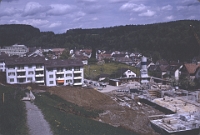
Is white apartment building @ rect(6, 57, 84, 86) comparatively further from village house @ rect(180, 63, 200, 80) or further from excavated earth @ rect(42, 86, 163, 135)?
village house @ rect(180, 63, 200, 80)

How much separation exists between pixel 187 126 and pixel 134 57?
160 ft

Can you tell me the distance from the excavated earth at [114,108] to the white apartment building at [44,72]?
5.29 meters

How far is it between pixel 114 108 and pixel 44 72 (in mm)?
12579

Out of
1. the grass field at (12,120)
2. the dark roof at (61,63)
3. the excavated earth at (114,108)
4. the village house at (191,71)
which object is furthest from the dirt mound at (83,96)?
the village house at (191,71)

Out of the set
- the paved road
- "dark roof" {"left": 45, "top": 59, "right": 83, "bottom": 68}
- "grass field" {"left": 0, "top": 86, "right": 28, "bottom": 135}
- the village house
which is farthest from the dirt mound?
the village house

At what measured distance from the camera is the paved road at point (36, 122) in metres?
9.81

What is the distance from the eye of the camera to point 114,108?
73.9ft

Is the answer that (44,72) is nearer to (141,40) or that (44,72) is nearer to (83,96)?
(83,96)

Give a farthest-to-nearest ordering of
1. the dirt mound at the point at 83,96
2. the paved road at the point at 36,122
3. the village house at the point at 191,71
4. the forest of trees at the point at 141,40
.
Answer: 1. the forest of trees at the point at 141,40
2. the village house at the point at 191,71
3. the dirt mound at the point at 83,96
4. the paved road at the point at 36,122

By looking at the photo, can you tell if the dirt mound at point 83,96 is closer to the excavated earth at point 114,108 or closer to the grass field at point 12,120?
the excavated earth at point 114,108

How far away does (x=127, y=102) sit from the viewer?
2606cm

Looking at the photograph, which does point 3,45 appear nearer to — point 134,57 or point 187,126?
point 134,57

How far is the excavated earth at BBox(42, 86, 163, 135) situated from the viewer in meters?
17.6

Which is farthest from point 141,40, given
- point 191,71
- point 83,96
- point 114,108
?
point 114,108
